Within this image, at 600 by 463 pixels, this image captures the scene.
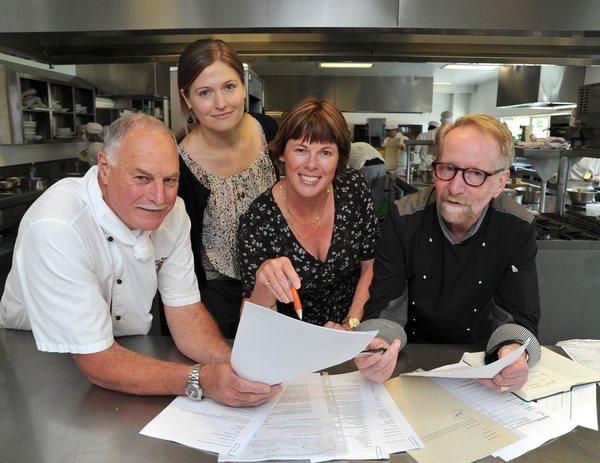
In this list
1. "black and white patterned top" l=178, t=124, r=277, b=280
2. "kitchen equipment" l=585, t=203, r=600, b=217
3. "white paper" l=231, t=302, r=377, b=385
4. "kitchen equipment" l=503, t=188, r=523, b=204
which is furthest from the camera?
"kitchen equipment" l=503, t=188, r=523, b=204

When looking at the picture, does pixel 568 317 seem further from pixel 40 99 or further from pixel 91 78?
pixel 91 78

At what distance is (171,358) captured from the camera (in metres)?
1.34

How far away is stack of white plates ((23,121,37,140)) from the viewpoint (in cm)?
597

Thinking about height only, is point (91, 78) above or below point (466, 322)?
above

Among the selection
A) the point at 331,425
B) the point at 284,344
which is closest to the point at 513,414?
the point at 331,425

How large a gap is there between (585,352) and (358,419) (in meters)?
0.84

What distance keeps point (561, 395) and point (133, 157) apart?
1274mm

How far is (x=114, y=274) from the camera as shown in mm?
1382

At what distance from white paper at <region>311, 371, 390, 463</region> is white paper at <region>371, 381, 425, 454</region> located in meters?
0.01

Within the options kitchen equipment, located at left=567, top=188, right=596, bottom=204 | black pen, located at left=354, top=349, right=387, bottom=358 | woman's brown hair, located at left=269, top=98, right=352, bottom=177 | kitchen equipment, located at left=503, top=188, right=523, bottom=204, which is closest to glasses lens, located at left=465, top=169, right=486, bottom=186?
woman's brown hair, located at left=269, top=98, right=352, bottom=177

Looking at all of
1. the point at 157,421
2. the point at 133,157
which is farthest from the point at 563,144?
the point at 157,421

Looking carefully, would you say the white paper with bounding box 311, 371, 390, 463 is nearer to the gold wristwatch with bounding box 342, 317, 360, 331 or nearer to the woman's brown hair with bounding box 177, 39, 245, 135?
the gold wristwatch with bounding box 342, 317, 360, 331

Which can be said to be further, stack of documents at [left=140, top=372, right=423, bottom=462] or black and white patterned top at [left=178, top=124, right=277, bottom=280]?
black and white patterned top at [left=178, top=124, right=277, bottom=280]

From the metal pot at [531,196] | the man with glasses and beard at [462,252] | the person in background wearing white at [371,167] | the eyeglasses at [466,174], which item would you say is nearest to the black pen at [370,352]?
the man with glasses and beard at [462,252]
